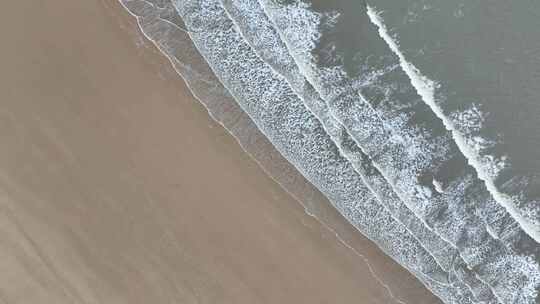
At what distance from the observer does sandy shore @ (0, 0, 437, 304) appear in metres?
2.98

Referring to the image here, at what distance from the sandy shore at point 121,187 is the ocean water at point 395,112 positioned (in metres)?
0.17

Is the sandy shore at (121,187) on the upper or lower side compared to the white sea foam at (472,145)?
upper

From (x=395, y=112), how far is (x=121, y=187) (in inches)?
59.3

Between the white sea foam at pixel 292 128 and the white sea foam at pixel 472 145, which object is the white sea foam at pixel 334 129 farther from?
the white sea foam at pixel 472 145

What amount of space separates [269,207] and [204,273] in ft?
1.55

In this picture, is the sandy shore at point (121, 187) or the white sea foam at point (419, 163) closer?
the sandy shore at point (121, 187)

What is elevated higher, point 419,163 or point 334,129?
point 334,129

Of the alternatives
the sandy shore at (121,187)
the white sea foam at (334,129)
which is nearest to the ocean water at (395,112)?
the white sea foam at (334,129)

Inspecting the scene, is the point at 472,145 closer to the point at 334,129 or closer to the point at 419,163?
the point at 419,163

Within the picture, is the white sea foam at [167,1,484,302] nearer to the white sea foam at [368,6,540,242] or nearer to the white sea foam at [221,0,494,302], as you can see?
the white sea foam at [221,0,494,302]

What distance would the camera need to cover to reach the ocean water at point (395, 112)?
307 cm

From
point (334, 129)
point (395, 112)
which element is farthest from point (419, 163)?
point (334, 129)

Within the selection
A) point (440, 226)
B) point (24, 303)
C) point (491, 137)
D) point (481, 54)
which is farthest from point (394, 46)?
point (24, 303)

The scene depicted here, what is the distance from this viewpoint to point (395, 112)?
3.21 meters
